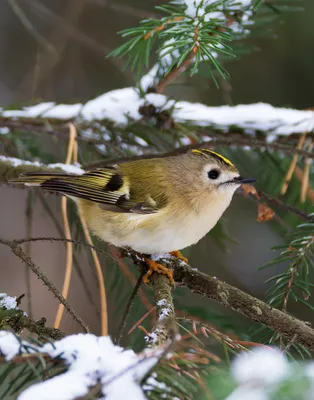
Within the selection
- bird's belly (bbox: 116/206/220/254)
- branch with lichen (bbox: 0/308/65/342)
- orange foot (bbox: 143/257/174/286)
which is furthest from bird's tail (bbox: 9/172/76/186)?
branch with lichen (bbox: 0/308/65/342)

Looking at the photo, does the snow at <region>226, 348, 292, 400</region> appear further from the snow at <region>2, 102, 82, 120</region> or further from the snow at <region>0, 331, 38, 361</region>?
the snow at <region>2, 102, 82, 120</region>

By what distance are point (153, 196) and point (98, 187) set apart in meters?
0.15

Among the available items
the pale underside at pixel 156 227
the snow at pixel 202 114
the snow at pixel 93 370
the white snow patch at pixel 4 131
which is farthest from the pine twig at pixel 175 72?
the snow at pixel 93 370

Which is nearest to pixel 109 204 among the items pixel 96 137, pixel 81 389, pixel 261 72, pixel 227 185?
pixel 96 137

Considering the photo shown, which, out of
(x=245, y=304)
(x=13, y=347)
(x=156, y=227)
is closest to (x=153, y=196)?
(x=156, y=227)

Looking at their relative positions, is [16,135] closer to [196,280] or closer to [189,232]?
[189,232]

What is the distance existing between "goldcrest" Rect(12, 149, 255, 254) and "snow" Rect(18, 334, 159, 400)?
75 cm

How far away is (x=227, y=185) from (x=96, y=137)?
39 centimetres

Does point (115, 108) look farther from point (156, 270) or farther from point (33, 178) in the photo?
point (156, 270)

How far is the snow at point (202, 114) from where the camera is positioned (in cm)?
136

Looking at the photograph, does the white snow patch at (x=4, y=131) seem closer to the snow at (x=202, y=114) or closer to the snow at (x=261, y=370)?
the snow at (x=202, y=114)

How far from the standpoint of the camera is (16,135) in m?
1.58

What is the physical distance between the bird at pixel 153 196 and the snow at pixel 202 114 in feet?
0.36

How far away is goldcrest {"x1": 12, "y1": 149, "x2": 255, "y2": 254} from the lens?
4.30 feet
